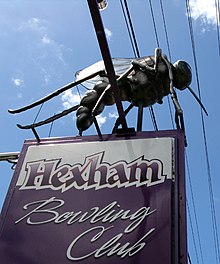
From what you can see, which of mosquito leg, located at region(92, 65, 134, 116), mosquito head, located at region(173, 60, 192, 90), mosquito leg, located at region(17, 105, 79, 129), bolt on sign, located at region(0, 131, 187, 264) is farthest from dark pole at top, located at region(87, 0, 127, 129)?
mosquito head, located at region(173, 60, 192, 90)

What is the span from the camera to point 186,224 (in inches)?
148

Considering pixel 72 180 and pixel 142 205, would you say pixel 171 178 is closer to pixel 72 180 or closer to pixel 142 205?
pixel 142 205

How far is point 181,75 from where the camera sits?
21.4 ft

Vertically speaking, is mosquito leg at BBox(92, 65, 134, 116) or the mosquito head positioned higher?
the mosquito head

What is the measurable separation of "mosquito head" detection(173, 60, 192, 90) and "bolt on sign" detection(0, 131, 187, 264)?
213 centimetres

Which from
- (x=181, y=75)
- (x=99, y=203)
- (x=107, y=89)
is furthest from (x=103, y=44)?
(x=181, y=75)

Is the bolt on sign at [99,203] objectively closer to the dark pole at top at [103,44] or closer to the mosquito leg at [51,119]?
the dark pole at top at [103,44]

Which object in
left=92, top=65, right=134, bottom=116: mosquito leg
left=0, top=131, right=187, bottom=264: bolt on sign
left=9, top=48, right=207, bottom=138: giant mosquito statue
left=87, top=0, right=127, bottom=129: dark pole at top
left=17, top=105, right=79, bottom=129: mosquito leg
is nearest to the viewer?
left=0, top=131, right=187, bottom=264: bolt on sign

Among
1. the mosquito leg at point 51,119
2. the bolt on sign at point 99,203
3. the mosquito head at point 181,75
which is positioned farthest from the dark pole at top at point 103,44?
the mosquito head at point 181,75

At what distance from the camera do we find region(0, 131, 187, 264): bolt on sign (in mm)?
3568

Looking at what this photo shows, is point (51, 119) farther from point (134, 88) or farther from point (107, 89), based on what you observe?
point (134, 88)

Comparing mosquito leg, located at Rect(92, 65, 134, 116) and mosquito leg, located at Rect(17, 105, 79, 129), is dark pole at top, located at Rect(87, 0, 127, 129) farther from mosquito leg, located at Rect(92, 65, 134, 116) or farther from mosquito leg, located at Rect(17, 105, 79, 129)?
mosquito leg, located at Rect(17, 105, 79, 129)

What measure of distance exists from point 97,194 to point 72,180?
350 mm

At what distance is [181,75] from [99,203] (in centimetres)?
321
